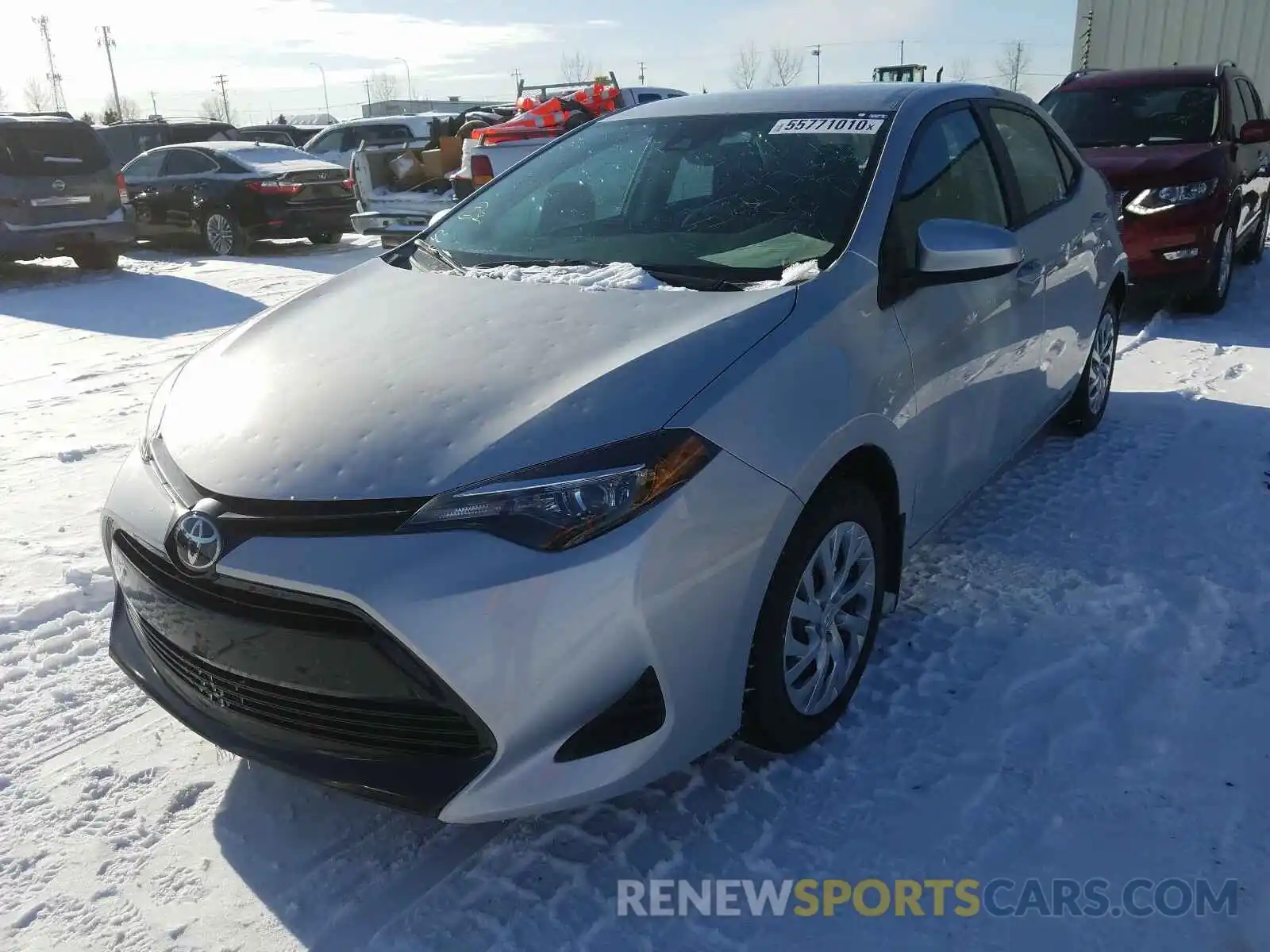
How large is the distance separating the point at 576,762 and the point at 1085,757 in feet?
4.47

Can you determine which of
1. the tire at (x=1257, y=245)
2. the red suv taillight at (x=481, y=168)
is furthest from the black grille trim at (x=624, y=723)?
the tire at (x=1257, y=245)

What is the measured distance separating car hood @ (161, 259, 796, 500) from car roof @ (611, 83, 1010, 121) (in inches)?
42.2

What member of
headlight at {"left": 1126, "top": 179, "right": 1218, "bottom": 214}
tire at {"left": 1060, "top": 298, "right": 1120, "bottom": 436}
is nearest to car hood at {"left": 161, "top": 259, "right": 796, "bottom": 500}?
tire at {"left": 1060, "top": 298, "right": 1120, "bottom": 436}

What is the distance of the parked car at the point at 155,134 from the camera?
17.4 metres

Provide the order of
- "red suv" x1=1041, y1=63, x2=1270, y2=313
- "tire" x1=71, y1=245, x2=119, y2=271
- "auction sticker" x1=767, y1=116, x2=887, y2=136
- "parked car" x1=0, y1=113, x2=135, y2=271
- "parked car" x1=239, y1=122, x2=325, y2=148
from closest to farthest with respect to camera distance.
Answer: "auction sticker" x1=767, y1=116, x2=887, y2=136 → "red suv" x1=1041, y1=63, x2=1270, y2=313 → "parked car" x1=0, y1=113, x2=135, y2=271 → "tire" x1=71, y1=245, x2=119, y2=271 → "parked car" x1=239, y1=122, x2=325, y2=148

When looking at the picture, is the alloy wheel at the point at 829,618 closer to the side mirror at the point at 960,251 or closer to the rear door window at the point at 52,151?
the side mirror at the point at 960,251

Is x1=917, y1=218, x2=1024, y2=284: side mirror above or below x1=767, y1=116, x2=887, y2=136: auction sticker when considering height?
below

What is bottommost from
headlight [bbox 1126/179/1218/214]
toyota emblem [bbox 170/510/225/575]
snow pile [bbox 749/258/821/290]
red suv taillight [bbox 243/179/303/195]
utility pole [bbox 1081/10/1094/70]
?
red suv taillight [bbox 243/179/303/195]

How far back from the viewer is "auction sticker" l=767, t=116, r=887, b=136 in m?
3.06

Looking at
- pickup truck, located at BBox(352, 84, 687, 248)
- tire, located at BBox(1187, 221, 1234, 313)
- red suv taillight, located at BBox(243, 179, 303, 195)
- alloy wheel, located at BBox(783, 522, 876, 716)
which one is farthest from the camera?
red suv taillight, located at BBox(243, 179, 303, 195)

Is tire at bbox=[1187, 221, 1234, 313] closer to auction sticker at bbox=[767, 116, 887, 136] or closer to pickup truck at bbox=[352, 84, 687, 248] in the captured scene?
auction sticker at bbox=[767, 116, 887, 136]

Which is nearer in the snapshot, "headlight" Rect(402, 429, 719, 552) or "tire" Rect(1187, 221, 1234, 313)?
"headlight" Rect(402, 429, 719, 552)

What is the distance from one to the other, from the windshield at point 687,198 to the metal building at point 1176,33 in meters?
11.1

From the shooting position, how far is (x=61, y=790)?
251 cm
